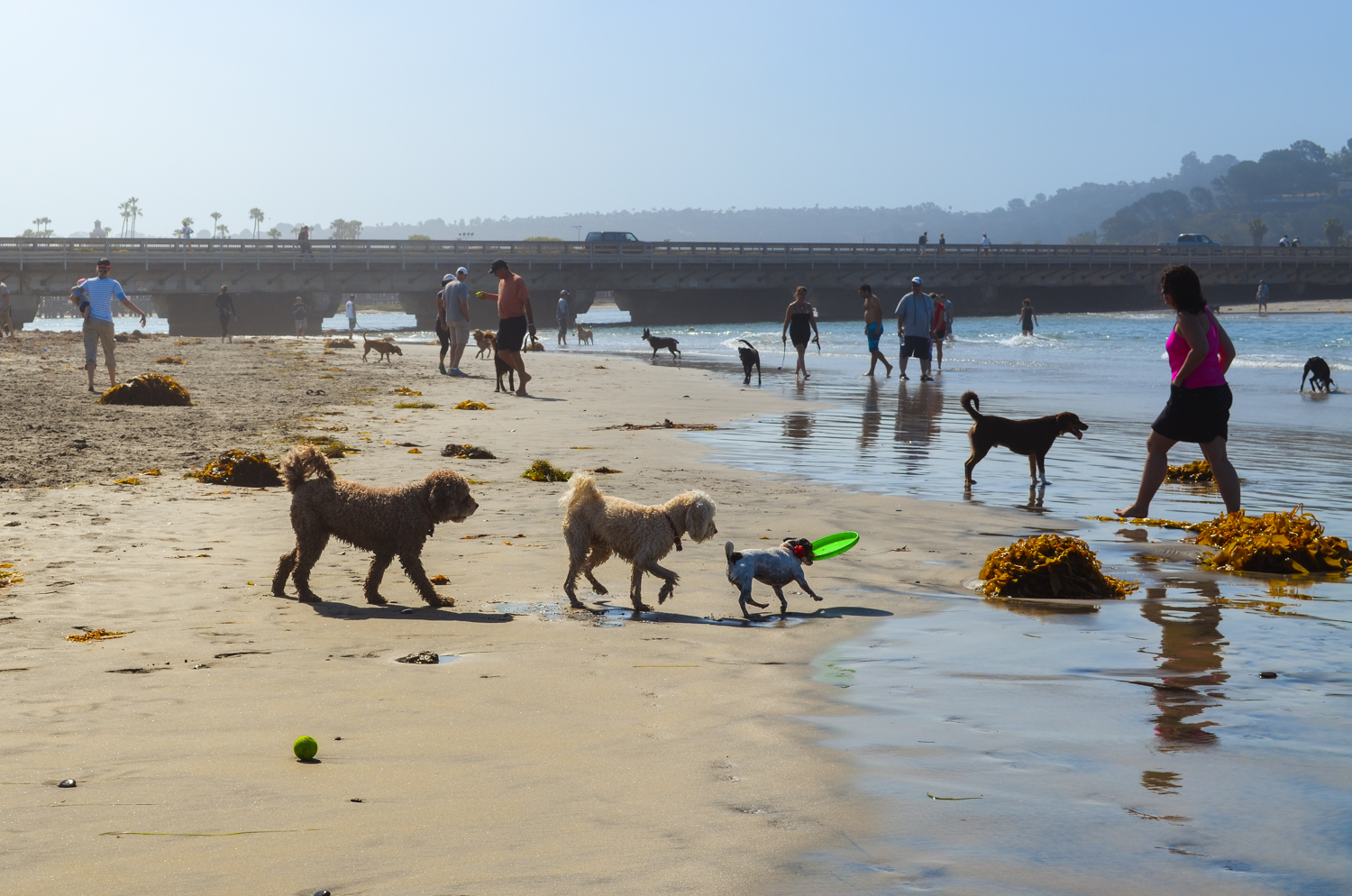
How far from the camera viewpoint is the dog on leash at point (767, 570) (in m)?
→ 5.74

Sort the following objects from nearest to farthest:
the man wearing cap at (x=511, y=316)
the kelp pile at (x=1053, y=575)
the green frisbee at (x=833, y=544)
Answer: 1. the kelp pile at (x=1053, y=575)
2. the green frisbee at (x=833, y=544)
3. the man wearing cap at (x=511, y=316)

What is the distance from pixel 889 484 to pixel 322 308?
50.6m

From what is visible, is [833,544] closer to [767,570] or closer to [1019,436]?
[767,570]

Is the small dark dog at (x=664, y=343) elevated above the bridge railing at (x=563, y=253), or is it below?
below

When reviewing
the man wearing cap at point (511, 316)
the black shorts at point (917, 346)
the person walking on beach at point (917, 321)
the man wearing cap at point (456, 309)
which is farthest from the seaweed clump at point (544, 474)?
the black shorts at point (917, 346)

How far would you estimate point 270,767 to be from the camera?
11.4 ft

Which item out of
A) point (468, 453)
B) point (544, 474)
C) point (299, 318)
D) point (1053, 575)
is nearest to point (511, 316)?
point (468, 453)

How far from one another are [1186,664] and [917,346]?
17574mm

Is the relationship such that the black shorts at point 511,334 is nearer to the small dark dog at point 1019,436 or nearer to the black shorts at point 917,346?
the black shorts at point 917,346

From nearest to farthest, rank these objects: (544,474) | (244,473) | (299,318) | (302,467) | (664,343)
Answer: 1. (302,467)
2. (244,473)
3. (544,474)
4. (664,343)
5. (299,318)

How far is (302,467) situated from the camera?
19.5ft

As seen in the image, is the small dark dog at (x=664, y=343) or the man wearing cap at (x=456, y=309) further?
the small dark dog at (x=664, y=343)

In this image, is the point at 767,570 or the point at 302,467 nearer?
the point at 767,570

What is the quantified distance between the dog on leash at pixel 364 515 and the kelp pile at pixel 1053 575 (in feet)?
9.67
